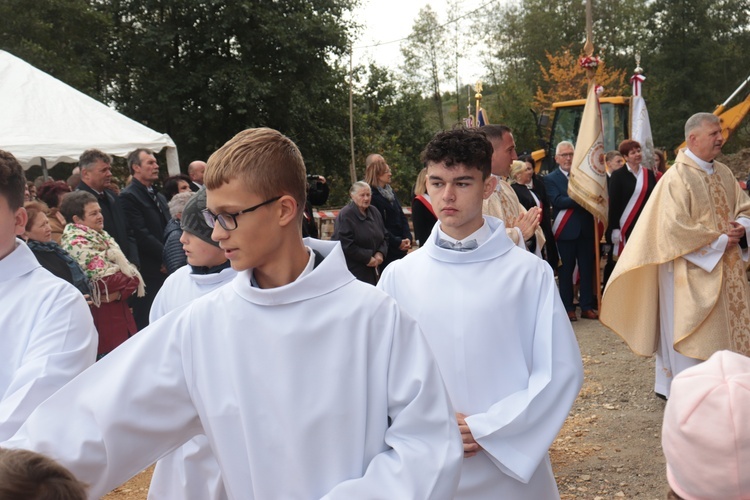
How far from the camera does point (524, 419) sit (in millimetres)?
3139

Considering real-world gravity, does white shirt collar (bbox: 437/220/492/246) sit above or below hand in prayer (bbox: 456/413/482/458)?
above

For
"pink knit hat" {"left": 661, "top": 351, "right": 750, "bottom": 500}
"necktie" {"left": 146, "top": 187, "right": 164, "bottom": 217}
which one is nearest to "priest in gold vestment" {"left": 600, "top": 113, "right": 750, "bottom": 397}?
"necktie" {"left": 146, "top": 187, "right": 164, "bottom": 217}

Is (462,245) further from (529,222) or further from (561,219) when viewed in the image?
(561,219)

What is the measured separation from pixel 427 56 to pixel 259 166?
43.5 m

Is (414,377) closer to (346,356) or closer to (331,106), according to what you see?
(346,356)

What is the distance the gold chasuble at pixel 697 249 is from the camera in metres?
6.35

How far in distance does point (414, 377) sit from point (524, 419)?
1.17 m

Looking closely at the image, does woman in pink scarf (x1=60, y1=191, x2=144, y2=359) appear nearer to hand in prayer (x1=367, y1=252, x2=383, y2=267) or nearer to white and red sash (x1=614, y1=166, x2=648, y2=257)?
hand in prayer (x1=367, y1=252, x2=383, y2=267)

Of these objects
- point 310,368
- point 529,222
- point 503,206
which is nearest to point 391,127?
point 503,206

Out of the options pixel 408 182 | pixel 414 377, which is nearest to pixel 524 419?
pixel 414 377

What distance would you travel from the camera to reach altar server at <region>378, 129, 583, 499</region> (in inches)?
124

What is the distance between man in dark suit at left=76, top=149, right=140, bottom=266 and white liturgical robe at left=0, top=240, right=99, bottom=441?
524 cm

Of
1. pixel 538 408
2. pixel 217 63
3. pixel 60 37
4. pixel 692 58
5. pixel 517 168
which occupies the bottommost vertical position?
pixel 538 408

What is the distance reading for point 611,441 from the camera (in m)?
→ 6.31
